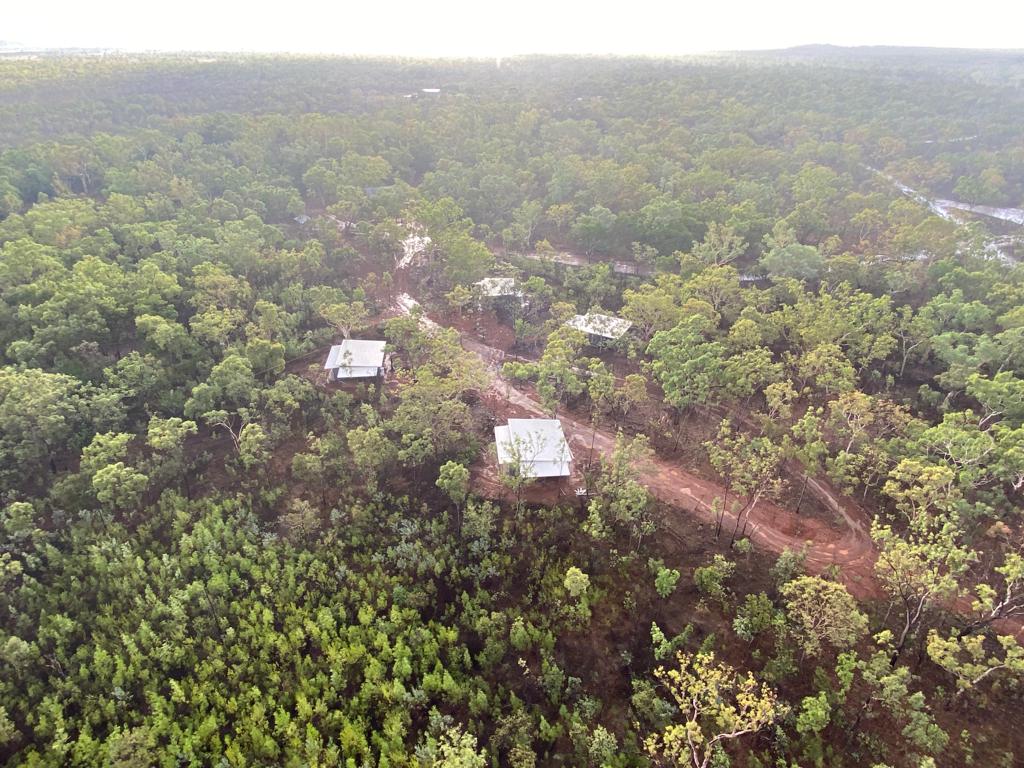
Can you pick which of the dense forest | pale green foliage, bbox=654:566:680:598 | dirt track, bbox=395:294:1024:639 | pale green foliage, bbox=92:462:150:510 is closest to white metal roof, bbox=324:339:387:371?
the dense forest

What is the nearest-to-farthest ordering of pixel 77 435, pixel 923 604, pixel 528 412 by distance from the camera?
pixel 923 604 < pixel 77 435 < pixel 528 412

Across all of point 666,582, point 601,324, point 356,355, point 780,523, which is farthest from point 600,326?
point 666,582

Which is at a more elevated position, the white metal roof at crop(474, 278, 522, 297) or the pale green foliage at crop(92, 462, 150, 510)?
the white metal roof at crop(474, 278, 522, 297)

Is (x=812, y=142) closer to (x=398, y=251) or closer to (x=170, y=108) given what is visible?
(x=398, y=251)

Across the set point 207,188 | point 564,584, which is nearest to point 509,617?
point 564,584

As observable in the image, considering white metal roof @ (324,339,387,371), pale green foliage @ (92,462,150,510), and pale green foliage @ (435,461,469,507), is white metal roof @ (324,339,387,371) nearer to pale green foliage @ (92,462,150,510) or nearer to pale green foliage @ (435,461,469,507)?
pale green foliage @ (435,461,469,507)

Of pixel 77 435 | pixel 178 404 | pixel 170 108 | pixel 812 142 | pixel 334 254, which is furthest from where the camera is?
pixel 170 108

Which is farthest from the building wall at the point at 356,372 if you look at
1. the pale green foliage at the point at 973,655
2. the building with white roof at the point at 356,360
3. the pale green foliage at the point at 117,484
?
the pale green foliage at the point at 973,655
